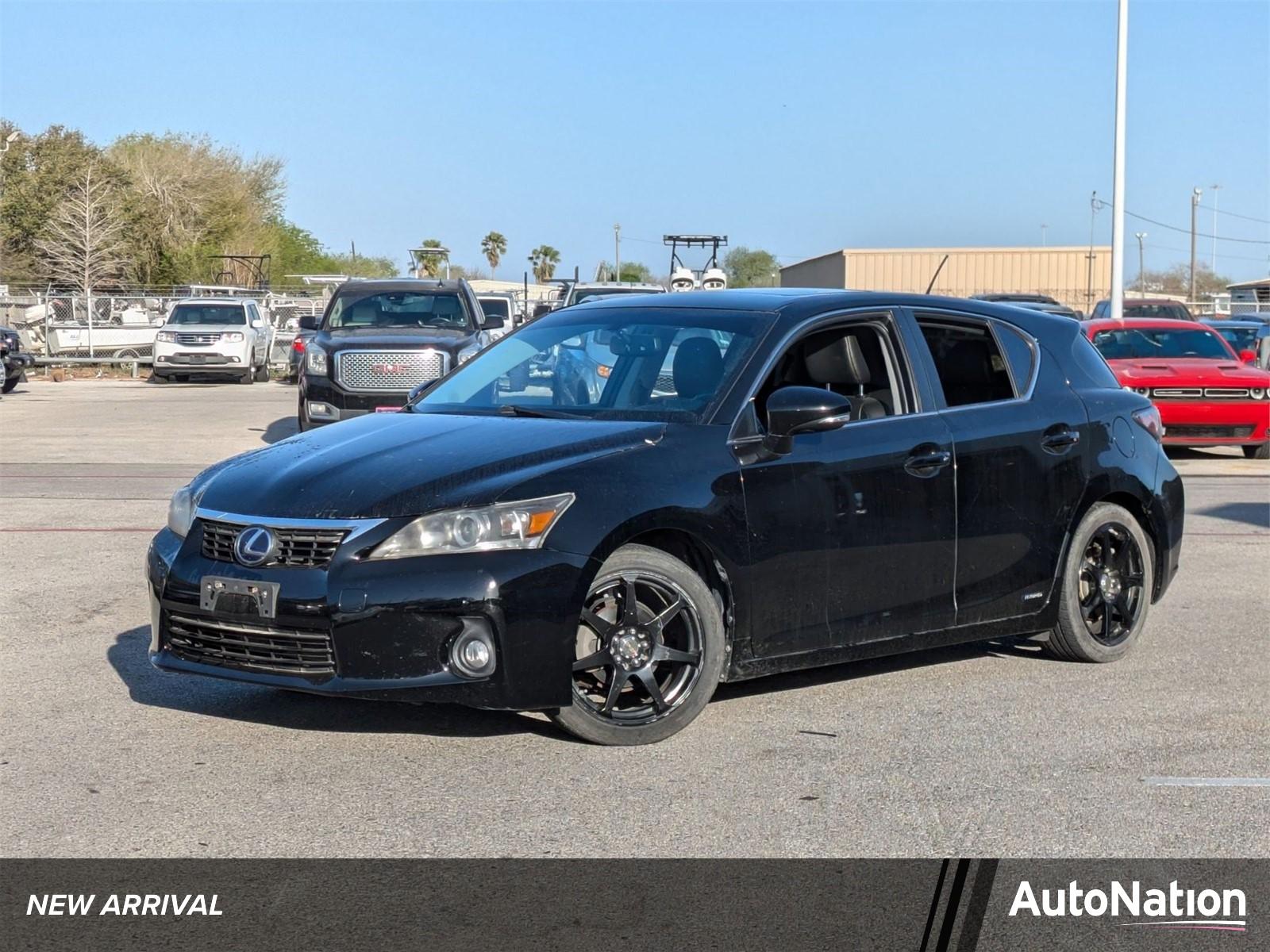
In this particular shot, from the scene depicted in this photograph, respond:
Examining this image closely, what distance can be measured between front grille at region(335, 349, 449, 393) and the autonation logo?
13069mm

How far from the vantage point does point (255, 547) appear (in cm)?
557

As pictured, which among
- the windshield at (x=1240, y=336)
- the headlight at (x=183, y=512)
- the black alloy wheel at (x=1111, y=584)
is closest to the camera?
the headlight at (x=183, y=512)

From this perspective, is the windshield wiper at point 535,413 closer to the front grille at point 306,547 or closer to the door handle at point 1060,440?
the front grille at point 306,547

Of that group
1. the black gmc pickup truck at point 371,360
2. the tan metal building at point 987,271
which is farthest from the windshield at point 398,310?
the tan metal building at point 987,271

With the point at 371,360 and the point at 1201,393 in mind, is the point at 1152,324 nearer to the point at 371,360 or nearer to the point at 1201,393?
the point at 1201,393

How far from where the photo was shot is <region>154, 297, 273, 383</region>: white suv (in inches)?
1346

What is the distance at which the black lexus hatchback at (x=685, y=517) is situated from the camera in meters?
5.45

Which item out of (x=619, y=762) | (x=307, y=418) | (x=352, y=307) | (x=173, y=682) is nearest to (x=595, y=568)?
(x=619, y=762)

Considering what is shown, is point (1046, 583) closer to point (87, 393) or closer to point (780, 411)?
point (780, 411)

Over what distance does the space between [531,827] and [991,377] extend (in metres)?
3.28

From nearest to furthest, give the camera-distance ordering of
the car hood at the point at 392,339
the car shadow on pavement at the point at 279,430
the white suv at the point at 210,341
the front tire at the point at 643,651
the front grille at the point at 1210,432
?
the front tire at the point at 643,651, the car hood at the point at 392,339, the front grille at the point at 1210,432, the car shadow on pavement at the point at 279,430, the white suv at the point at 210,341

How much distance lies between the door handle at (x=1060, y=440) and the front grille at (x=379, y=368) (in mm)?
10462

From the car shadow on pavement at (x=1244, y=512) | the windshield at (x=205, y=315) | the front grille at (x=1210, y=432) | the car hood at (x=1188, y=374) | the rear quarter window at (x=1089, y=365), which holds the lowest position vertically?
the car shadow on pavement at (x=1244, y=512)

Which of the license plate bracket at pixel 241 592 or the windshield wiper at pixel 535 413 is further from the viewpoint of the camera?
the windshield wiper at pixel 535 413
